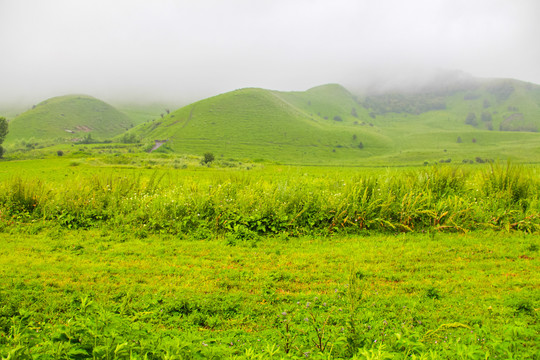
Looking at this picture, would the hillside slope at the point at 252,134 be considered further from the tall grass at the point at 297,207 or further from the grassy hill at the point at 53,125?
the tall grass at the point at 297,207

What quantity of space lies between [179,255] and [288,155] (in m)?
116

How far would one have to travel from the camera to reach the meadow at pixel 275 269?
344 cm

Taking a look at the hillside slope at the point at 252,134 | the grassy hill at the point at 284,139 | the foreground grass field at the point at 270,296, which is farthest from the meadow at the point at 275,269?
the hillside slope at the point at 252,134

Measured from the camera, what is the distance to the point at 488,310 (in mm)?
4559

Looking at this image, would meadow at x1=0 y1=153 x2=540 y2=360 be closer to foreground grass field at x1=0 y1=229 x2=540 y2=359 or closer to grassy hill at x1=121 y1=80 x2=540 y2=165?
foreground grass field at x1=0 y1=229 x2=540 y2=359

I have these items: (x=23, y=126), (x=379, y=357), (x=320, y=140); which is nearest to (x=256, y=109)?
(x=320, y=140)

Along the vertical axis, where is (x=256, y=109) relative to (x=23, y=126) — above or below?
above

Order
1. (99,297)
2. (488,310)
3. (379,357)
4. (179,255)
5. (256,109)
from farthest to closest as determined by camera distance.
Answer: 1. (256,109)
2. (179,255)
3. (99,297)
4. (488,310)
5. (379,357)

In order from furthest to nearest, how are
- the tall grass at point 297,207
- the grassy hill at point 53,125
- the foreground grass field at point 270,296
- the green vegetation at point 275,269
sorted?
the grassy hill at point 53,125
the tall grass at point 297,207
the green vegetation at point 275,269
the foreground grass field at point 270,296

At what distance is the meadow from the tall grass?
5 cm

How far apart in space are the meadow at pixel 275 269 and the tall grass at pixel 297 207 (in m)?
0.05

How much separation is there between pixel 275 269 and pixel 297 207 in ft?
10.3

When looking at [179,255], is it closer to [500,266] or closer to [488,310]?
[488,310]

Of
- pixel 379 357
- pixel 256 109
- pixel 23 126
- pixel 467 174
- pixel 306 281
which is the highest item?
pixel 256 109
